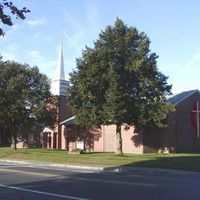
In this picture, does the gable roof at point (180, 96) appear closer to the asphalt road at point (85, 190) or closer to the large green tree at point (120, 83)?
the large green tree at point (120, 83)

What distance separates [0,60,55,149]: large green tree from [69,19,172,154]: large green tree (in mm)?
12877

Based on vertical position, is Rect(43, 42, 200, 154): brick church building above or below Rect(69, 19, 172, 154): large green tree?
below

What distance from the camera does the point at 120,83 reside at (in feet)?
147

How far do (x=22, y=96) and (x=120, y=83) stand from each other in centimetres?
1732

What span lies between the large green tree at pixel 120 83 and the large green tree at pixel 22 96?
12.9 metres

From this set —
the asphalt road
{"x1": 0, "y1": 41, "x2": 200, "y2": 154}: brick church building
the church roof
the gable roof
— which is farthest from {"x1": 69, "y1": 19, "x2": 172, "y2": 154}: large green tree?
the asphalt road

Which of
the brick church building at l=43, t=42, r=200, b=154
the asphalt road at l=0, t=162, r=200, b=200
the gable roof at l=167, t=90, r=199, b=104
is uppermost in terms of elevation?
the gable roof at l=167, t=90, r=199, b=104

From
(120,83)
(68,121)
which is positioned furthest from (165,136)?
(68,121)

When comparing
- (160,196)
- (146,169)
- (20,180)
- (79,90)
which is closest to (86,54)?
(79,90)

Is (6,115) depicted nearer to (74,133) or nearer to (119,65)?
(74,133)

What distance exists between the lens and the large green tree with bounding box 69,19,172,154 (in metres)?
44.2

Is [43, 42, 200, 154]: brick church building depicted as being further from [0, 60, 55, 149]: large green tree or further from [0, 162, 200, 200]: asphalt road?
[0, 162, 200, 200]: asphalt road

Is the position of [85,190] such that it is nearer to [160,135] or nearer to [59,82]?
[160,135]

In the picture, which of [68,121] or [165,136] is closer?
[165,136]
